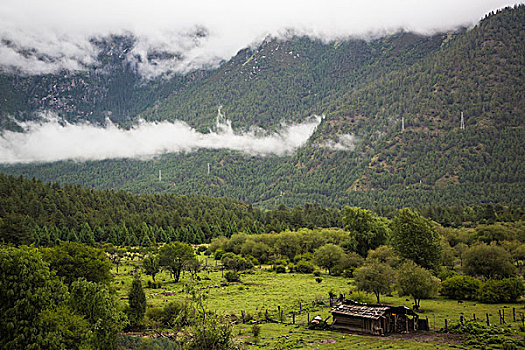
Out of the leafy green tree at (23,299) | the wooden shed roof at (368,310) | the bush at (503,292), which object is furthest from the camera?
the bush at (503,292)

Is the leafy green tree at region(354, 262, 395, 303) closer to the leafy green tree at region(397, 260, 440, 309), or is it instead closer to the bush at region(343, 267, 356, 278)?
the leafy green tree at region(397, 260, 440, 309)

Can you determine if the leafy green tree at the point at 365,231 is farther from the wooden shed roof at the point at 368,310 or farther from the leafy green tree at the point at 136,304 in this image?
the leafy green tree at the point at 136,304

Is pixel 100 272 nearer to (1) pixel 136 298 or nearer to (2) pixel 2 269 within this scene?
(1) pixel 136 298

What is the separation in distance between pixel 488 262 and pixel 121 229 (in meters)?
119

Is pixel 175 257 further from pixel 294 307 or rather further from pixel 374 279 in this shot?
pixel 374 279

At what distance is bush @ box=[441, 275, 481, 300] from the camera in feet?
210

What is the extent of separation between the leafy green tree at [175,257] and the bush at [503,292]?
57973 mm

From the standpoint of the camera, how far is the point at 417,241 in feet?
263

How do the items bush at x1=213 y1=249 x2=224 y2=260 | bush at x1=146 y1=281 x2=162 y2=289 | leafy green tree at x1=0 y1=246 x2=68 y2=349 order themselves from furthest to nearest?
bush at x1=213 y1=249 x2=224 y2=260
bush at x1=146 y1=281 x2=162 y2=289
leafy green tree at x1=0 y1=246 x2=68 y2=349

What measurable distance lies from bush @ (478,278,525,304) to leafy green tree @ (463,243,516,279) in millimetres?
11834

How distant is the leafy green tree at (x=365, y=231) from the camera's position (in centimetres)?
11031

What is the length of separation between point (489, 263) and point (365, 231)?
126 feet

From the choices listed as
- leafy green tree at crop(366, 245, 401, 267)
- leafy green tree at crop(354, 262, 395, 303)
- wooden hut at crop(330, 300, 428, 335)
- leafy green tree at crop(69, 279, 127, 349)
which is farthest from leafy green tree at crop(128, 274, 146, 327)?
leafy green tree at crop(366, 245, 401, 267)

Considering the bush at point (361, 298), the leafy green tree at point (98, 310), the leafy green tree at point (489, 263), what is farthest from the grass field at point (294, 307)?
the leafy green tree at point (489, 263)
